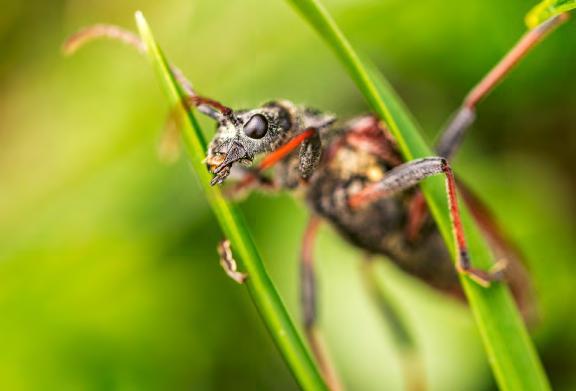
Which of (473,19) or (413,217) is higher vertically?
(473,19)

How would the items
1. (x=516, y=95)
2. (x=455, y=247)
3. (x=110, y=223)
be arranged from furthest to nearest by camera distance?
(x=516, y=95), (x=110, y=223), (x=455, y=247)

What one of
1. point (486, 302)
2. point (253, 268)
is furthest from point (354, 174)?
point (253, 268)

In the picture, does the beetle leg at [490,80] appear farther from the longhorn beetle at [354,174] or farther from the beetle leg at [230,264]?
the beetle leg at [230,264]

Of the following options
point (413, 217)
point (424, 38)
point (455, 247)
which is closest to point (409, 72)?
point (424, 38)

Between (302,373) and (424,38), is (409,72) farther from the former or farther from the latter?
(302,373)

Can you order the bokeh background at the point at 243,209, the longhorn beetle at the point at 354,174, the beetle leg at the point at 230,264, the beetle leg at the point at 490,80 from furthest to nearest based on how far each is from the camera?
the bokeh background at the point at 243,209, the beetle leg at the point at 490,80, the longhorn beetle at the point at 354,174, the beetle leg at the point at 230,264

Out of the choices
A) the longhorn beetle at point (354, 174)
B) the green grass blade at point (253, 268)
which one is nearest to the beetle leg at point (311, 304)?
the longhorn beetle at point (354, 174)

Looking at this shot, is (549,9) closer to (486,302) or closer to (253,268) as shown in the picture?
(486,302)
